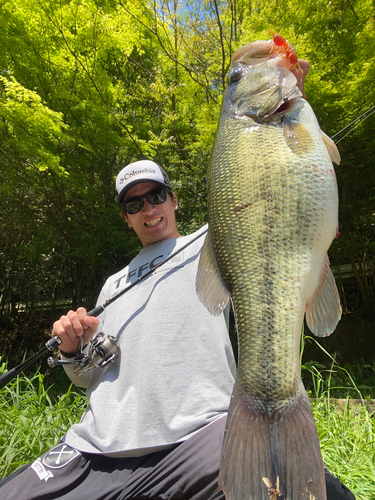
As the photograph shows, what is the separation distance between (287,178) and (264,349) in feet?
1.84

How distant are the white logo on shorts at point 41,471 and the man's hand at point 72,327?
571 millimetres

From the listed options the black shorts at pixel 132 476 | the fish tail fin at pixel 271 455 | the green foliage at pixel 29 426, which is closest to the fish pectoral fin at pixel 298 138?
the fish tail fin at pixel 271 455

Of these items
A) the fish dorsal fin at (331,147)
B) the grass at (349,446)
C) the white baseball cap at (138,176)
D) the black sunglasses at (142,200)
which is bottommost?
the grass at (349,446)

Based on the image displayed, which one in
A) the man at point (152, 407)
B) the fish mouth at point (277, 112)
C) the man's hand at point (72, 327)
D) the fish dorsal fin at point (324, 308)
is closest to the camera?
the fish dorsal fin at point (324, 308)

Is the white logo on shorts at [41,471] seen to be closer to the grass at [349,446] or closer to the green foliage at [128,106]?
A: the grass at [349,446]

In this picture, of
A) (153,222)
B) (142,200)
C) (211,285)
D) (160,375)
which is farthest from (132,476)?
(142,200)

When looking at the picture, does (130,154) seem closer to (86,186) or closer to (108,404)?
(86,186)

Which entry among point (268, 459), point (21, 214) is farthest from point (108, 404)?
→ point (21, 214)

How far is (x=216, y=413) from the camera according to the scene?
1.50m

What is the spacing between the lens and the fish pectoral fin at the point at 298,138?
1.22 metres

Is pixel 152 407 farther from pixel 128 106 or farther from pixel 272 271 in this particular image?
pixel 128 106

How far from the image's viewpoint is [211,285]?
128 cm

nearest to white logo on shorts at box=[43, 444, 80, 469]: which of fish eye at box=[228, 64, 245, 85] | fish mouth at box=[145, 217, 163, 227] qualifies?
fish mouth at box=[145, 217, 163, 227]

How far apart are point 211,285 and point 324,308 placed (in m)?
0.39
